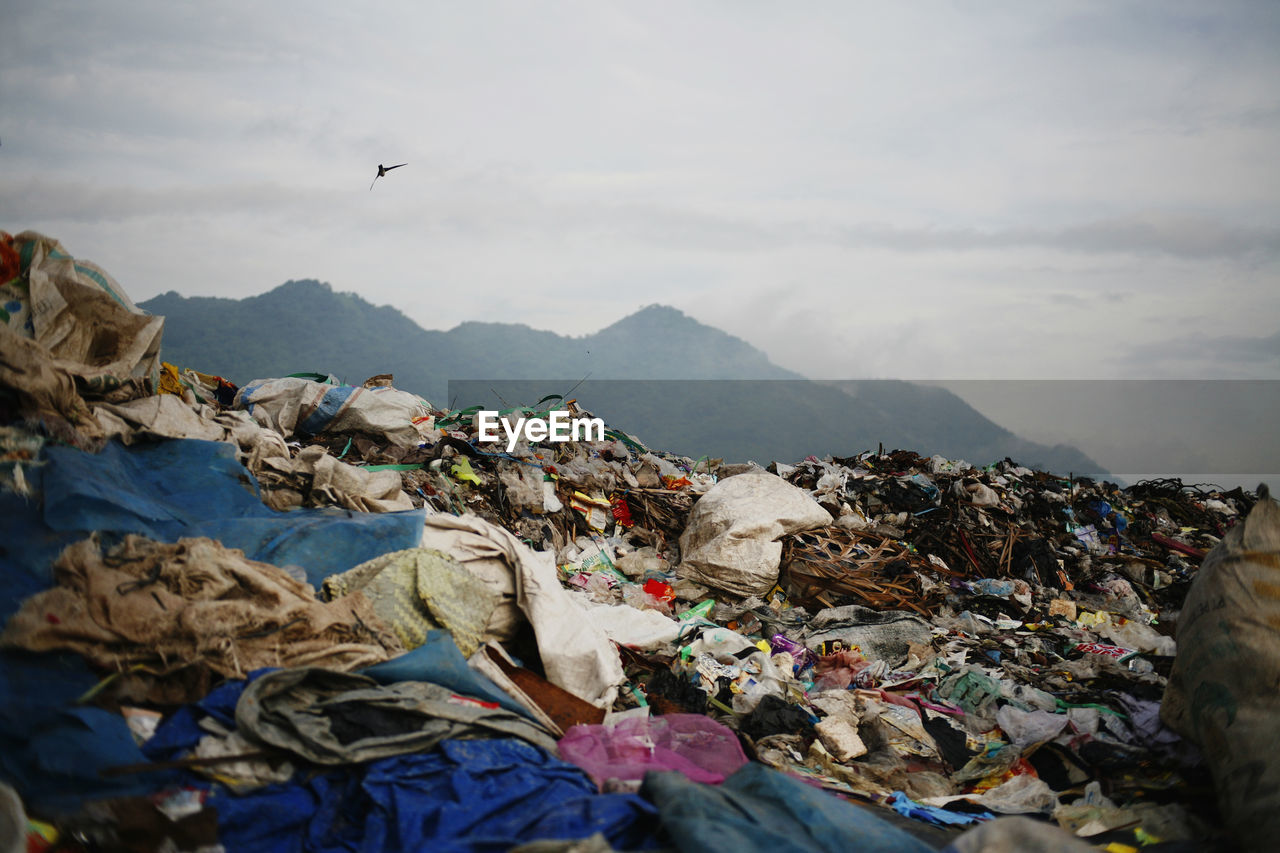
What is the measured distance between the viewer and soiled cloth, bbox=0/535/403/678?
209 cm

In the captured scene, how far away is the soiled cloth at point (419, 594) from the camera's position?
2740mm

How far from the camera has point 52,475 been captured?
2.55m

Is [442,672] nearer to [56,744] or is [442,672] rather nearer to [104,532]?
[56,744]

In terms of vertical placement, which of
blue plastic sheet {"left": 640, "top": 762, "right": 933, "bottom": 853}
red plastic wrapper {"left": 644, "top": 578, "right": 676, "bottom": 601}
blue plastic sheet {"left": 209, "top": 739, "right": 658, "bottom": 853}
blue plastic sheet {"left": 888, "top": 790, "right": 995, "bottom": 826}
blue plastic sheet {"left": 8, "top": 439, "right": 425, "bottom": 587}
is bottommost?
blue plastic sheet {"left": 888, "top": 790, "right": 995, "bottom": 826}

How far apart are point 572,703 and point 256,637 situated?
3.84 ft

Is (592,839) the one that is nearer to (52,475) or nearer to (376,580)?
(376,580)

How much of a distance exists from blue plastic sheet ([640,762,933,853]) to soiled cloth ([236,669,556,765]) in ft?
2.00

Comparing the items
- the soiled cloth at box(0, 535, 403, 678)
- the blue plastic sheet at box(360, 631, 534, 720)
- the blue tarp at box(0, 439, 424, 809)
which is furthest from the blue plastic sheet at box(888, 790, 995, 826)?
the blue tarp at box(0, 439, 424, 809)

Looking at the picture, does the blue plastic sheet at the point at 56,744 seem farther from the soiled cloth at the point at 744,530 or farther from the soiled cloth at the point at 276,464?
the soiled cloth at the point at 744,530

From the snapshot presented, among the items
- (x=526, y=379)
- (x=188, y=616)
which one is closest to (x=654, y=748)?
(x=188, y=616)

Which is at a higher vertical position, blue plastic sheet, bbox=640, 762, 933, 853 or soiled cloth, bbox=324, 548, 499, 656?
soiled cloth, bbox=324, 548, 499, 656

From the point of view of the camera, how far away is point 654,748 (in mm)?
2494

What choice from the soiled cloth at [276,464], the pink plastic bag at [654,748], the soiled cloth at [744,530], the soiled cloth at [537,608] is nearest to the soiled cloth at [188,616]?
the soiled cloth at [537,608]

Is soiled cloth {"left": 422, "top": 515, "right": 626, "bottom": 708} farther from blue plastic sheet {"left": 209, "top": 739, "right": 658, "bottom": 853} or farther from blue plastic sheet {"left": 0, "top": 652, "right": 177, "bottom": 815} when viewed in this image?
blue plastic sheet {"left": 0, "top": 652, "right": 177, "bottom": 815}
